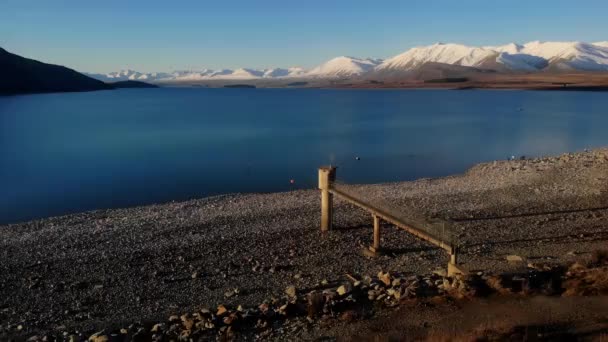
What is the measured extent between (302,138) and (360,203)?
102ft

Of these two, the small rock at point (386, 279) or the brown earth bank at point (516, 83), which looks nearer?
the small rock at point (386, 279)

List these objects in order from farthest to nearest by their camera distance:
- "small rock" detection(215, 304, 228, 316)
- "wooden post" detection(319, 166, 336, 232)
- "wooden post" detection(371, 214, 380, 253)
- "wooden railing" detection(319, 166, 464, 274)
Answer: "wooden post" detection(319, 166, 336, 232), "wooden post" detection(371, 214, 380, 253), "wooden railing" detection(319, 166, 464, 274), "small rock" detection(215, 304, 228, 316)

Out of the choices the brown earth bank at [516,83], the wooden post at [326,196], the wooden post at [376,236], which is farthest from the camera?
the brown earth bank at [516,83]

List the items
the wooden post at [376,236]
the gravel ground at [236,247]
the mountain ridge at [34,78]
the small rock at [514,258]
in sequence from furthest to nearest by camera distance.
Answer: the mountain ridge at [34,78] → the wooden post at [376,236] → the small rock at [514,258] → the gravel ground at [236,247]

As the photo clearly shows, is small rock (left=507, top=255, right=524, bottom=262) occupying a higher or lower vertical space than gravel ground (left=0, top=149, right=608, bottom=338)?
higher

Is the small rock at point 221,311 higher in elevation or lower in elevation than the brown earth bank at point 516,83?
lower

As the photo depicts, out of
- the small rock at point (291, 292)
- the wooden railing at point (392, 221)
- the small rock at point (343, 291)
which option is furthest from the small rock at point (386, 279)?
the small rock at point (291, 292)

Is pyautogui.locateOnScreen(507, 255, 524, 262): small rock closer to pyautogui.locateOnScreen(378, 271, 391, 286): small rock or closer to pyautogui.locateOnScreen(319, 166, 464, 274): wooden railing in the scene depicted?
pyautogui.locateOnScreen(319, 166, 464, 274): wooden railing

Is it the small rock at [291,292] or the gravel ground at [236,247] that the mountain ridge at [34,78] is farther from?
the small rock at [291,292]

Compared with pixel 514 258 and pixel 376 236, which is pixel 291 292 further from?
pixel 514 258

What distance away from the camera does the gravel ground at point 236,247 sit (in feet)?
34.6

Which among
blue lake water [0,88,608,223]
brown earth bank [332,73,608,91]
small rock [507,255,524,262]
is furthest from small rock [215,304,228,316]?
brown earth bank [332,73,608,91]

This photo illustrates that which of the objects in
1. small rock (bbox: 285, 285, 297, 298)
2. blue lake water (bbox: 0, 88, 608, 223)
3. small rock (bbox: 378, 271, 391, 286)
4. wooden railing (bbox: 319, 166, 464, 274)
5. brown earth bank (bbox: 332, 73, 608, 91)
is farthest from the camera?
Result: brown earth bank (bbox: 332, 73, 608, 91)

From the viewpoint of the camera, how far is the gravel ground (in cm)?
1055
